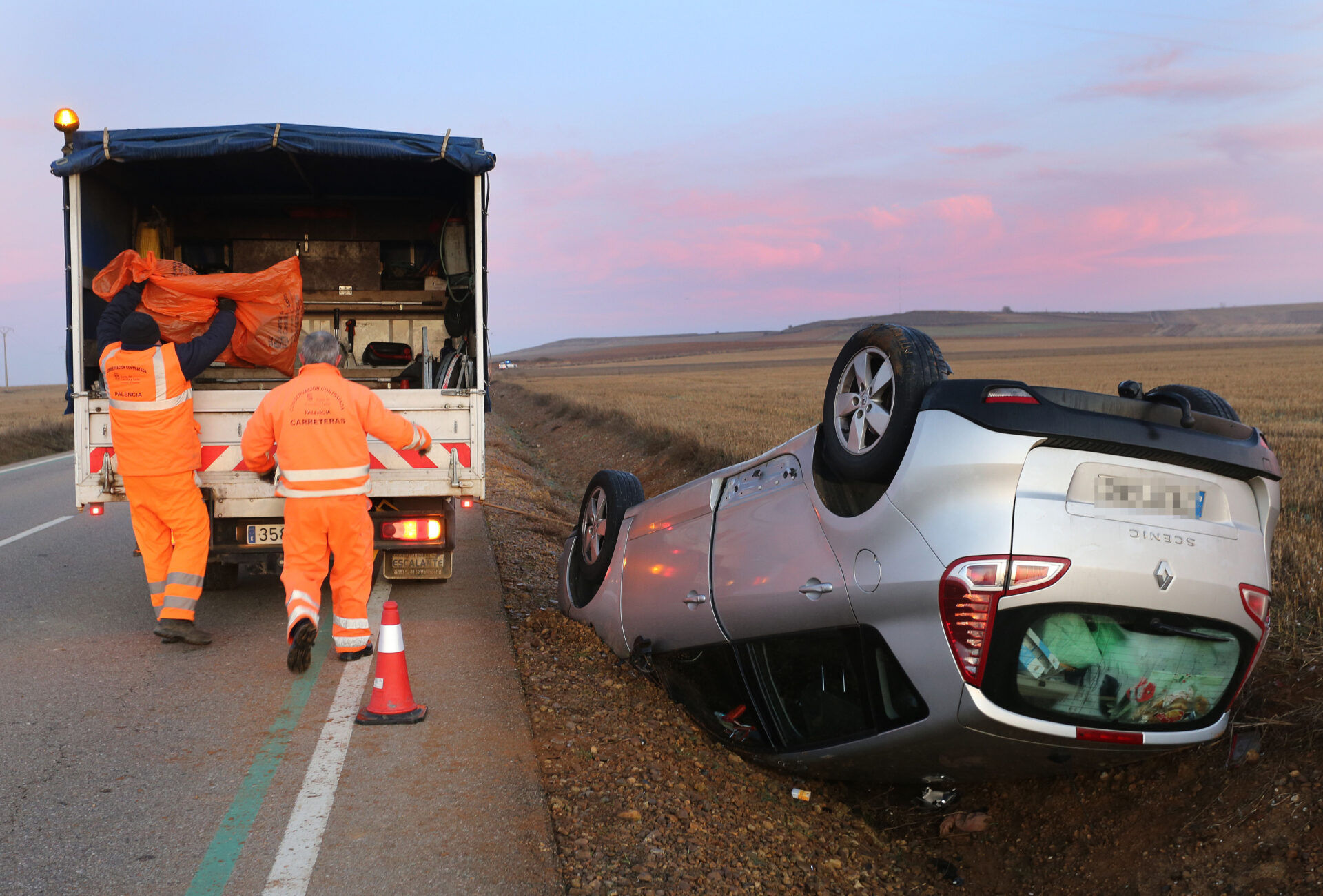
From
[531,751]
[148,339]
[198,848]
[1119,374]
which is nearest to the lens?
[198,848]

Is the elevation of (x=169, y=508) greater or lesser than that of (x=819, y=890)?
greater

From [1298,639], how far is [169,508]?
5999 mm

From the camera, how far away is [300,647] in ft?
17.7

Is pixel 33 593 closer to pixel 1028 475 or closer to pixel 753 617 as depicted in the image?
pixel 753 617

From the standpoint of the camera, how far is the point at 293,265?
7.27 metres

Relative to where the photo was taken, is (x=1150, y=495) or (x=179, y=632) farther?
(x=179, y=632)

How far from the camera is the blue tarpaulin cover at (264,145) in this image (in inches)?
252

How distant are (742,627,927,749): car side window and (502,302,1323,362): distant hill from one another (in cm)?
11460

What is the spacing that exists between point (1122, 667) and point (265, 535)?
5225 mm

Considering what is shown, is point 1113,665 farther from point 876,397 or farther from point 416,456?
point 416,456

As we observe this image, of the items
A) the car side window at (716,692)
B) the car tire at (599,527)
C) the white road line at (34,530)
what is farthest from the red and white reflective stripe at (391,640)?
the white road line at (34,530)

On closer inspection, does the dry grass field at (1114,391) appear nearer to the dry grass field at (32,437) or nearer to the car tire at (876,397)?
the car tire at (876,397)

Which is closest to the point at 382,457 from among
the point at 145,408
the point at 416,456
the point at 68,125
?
the point at 416,456

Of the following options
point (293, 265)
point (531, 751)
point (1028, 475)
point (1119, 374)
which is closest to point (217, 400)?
point (293, 265)
